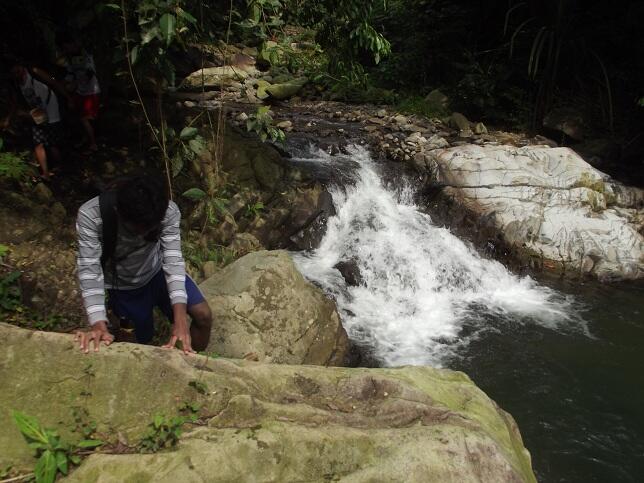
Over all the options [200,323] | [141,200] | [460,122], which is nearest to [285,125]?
[460,122]

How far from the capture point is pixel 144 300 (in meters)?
3.39

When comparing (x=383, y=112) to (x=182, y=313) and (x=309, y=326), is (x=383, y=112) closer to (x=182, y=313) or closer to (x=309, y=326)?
(x=309, y=326)

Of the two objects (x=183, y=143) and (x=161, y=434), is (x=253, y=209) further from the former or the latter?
(x=161, y=434)

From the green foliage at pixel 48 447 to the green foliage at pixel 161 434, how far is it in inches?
9.2

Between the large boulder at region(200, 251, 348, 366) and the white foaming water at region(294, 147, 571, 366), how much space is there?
1524mm

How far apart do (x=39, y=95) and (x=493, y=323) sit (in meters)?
7.10

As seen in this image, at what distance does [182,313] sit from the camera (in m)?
3.11

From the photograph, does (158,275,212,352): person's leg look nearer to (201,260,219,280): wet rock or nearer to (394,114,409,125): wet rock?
(201,260,219,280): wet rock

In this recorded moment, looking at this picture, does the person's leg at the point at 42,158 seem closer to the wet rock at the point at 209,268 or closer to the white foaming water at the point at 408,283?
the wet rock at the point at 209,268

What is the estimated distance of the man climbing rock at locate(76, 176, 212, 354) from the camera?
2.61m

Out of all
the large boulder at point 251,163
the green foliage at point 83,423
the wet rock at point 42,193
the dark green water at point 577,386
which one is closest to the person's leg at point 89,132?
the wet rock at point 42,193

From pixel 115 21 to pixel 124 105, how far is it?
279cm

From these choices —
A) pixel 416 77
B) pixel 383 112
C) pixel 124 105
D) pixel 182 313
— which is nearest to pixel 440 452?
pixel 182 313

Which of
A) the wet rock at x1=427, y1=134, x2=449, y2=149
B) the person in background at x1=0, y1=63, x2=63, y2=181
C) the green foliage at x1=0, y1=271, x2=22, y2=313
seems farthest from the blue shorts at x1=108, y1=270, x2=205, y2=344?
the wet rock at x1=427, y1=134, x2=449, y2=149
